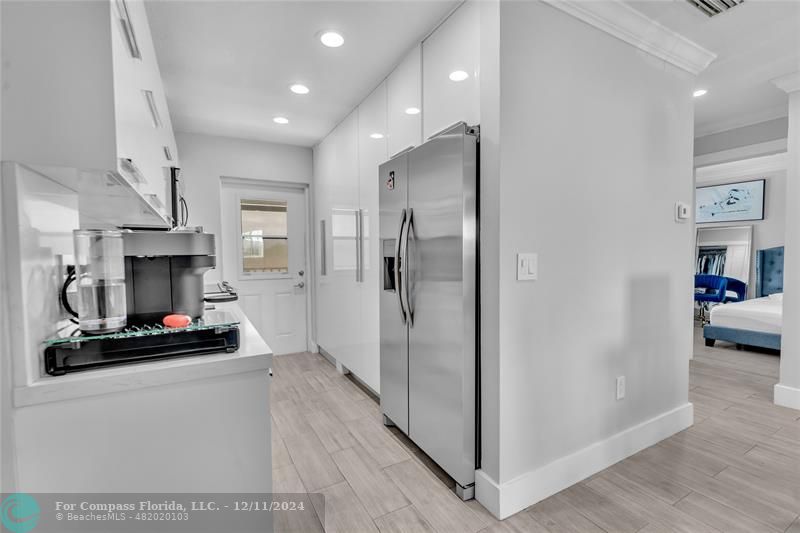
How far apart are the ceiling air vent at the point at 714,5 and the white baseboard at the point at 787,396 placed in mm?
2705

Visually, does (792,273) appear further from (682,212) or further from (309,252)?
(309,252)

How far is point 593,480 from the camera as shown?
1918 mm

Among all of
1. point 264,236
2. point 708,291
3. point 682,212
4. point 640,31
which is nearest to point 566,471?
point 682,212

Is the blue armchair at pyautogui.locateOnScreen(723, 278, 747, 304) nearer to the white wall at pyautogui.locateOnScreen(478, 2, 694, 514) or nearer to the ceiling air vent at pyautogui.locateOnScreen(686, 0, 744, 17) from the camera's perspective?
the white wall at pyautogui.locateOnScreen(478, 2, 694, 514)

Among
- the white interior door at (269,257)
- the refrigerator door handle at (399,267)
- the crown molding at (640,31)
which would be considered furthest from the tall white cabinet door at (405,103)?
the white interior door at (269,257)

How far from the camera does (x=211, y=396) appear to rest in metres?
1.16

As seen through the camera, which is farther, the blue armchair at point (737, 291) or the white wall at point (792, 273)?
the blue armchair at point (737, 291)

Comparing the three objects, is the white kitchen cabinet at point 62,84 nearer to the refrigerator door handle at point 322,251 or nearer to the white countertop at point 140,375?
the white countertop at point 140,375

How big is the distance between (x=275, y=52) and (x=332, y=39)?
0.40 m

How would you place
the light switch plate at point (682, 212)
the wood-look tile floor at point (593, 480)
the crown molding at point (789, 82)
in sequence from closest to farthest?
1. the wood-look tile floor at point (593, 480)
2. the light switch plate at point (682, 212)
3. the crown molding at point (789, 82)

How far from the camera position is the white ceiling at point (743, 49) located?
1.96m

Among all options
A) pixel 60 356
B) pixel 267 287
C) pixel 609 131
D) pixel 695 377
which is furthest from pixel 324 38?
pixel 695 377

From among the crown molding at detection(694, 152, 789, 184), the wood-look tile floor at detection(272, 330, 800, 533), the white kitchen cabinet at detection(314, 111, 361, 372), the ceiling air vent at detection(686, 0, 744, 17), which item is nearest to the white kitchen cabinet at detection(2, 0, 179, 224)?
the wood-look tile floor at detection(272, 330, 800, 533)

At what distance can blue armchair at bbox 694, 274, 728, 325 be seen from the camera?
5.51m
